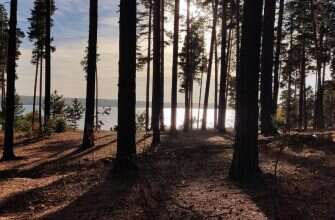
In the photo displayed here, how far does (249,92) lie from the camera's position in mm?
7441

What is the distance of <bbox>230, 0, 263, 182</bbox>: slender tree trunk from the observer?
7.45m

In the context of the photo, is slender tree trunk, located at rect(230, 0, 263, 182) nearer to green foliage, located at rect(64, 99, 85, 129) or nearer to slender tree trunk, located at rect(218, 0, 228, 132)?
slender tree trunk, located at rect(218, 0, 228, 132)

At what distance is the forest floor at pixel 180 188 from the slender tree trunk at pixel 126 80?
74cm

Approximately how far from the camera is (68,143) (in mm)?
17016

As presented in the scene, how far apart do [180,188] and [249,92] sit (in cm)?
247

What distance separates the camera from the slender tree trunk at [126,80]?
8.34 m

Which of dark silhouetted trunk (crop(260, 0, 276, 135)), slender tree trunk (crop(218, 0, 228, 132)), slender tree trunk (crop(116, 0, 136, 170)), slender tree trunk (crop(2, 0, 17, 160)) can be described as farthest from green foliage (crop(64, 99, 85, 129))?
slender tree trunk (crop(116, 0, 136, 170))

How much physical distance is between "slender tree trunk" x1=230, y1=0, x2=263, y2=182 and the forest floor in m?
0.40

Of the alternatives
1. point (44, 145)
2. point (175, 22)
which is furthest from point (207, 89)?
point (44, 145)

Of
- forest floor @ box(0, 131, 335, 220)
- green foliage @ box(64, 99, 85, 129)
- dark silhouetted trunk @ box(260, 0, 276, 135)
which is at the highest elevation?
dark silhouetted trunk @ box(260, 0, 276, 135)

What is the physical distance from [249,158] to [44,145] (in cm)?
1216

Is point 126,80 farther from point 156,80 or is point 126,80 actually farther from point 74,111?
point 74,111

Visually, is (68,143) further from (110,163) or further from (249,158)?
(249,158)

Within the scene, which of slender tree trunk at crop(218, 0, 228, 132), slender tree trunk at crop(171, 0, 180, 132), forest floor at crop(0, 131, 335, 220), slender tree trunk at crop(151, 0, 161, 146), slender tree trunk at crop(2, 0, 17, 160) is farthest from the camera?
slender tree trunk at crop(218, 0, 228, 132)
